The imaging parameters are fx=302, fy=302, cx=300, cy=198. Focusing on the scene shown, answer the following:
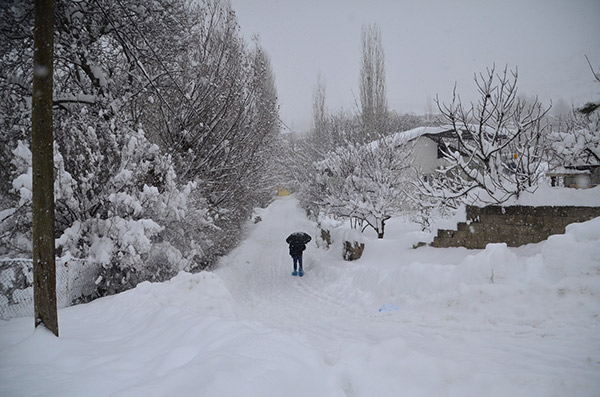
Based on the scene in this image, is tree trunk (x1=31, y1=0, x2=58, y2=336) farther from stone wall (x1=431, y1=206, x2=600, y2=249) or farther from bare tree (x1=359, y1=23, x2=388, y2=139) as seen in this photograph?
bare tree (x1=359, y1=23, x2=388, y2=139)

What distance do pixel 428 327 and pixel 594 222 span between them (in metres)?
2.88

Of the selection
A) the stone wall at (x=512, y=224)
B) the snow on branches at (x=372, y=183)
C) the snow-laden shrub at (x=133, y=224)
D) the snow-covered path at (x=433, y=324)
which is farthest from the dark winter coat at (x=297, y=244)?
the stone wall at (x=512, y=224)

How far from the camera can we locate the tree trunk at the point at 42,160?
2943 mm

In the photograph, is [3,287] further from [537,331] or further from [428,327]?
[537,331]

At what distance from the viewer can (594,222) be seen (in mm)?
4449

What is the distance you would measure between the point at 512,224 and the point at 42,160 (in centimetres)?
806

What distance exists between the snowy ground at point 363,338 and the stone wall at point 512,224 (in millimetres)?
306

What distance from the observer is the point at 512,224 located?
656 cm

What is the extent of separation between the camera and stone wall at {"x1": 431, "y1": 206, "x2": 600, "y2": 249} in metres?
6.02

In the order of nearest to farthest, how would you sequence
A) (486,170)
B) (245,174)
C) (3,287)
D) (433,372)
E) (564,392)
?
1. (564,392)
2. (433,372)
3. (3,287)
4. (486,170)
5. (245,174)

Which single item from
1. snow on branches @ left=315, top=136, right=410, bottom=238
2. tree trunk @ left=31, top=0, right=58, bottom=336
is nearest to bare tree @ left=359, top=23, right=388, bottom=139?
snow on branches @ left=315, top=136, right=410, bottom=238

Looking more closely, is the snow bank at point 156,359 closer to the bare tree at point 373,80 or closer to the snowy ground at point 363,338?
the snowy ground at point 363,338

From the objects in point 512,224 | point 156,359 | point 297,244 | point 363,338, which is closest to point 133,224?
point 156,359

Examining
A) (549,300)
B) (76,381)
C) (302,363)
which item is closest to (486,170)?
(549,300)
